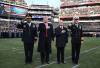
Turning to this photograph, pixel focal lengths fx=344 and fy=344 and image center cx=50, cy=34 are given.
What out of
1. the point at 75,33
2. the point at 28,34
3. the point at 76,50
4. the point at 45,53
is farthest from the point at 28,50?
the point at 75,33

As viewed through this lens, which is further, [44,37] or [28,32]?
[44,37]

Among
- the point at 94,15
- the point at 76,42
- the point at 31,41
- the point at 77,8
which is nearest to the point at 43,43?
the point at 31,41

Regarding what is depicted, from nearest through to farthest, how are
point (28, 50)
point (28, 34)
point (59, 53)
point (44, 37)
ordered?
point (28, 34), point (28, 50), point (44, 37), point (59, 53)

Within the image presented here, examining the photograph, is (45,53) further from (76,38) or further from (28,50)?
(76,38)

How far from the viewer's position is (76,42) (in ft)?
48.2

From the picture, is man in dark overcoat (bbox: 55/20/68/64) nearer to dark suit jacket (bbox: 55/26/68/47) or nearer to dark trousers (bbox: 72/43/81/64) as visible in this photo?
dark suit jacket (bbox: 55/26/68/47)

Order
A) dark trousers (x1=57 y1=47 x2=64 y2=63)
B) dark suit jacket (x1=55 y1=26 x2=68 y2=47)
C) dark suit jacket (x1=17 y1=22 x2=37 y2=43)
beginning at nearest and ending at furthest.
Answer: dark suit jacket (x1=17 y1=22 x2=37 y2=43)
dark suit jacket (x1=55 y1=26 x2=68 y2=47)
dark trousers (x1=57 y1=47 x2=64 y2=63)

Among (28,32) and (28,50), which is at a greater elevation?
(28,32)

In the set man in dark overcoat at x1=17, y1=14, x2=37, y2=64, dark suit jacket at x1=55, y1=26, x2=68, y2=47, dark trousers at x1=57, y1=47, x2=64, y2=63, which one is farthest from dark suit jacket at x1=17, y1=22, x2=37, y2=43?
dark trousers at x1=57, y1=47, x2=64, y2=63

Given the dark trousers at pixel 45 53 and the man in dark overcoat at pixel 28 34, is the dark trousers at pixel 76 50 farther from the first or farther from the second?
the man in dark overcoat at pixel 28 34

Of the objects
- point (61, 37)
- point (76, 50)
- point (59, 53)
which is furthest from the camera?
point (76, 50)

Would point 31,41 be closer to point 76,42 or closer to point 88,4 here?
point 76,42

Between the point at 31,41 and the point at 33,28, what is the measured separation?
56 cm

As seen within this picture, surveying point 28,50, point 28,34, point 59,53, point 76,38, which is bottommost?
point 59,53
